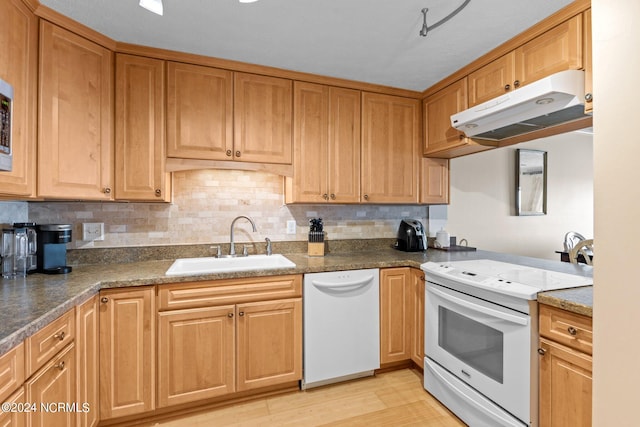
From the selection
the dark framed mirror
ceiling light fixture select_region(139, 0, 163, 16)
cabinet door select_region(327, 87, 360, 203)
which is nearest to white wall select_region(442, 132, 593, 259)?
the dark framed mirror

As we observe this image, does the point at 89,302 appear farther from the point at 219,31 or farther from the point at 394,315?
the point at 394,315

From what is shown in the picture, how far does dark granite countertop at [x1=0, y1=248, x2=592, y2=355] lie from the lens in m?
1.08

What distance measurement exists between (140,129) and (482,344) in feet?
7.78

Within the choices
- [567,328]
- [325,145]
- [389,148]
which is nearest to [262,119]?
[325,145]

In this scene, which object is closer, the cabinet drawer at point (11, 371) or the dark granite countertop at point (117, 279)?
the cabinet drawer at point (11, 371)

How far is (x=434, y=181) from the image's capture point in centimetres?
271

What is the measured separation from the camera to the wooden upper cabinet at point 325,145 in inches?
90.7

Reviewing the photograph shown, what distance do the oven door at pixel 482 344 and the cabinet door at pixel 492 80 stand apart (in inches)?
50.7

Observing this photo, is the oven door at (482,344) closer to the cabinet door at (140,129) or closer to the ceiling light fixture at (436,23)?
the ceiling light fixture at (436,23)

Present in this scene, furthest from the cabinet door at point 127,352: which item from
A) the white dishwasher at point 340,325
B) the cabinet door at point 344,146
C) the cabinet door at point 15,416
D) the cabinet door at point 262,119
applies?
the cabinet door at point 344,146

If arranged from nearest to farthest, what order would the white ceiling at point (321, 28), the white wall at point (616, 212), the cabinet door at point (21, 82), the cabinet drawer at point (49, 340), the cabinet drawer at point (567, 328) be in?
1. the white wall at point (616, 212)
2. the cabinet drawer at point (49, 340)
3. the cabinet drawer at point (567, 328)
4. the cabinet door at point (21, 82)
5. the white ceiling at point (321, 28)

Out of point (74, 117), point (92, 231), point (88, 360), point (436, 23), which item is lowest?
point (88, 360)

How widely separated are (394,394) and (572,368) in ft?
3.68

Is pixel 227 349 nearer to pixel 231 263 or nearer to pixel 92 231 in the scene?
pixel 231 263
